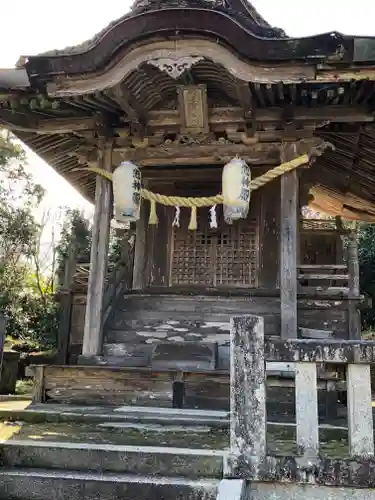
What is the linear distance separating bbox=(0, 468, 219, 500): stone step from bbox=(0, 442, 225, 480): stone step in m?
0.12

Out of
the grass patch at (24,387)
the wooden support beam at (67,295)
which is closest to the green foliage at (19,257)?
the grass patch at (24,387)

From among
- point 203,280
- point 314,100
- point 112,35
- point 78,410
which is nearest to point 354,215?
point 203,280

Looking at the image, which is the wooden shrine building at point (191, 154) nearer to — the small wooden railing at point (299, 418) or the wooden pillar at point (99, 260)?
the wooden pillar at point (99, 260)

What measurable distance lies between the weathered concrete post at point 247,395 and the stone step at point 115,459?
0.45m

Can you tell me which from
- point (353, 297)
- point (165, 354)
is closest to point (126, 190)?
point (165, 354)

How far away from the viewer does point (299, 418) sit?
3936mm

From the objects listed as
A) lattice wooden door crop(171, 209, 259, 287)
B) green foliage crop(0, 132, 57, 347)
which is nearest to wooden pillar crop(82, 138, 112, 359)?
lattice wooden door crop(171, 209, 259, 287)

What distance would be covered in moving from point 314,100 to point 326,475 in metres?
5.91

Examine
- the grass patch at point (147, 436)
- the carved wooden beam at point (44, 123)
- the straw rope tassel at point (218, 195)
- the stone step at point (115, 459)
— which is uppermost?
the carved wooden beam at point (44, 123)

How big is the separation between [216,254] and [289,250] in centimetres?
260

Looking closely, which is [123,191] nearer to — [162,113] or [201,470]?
[162,113]

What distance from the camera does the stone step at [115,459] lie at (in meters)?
4.30

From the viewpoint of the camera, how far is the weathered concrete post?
3.89m

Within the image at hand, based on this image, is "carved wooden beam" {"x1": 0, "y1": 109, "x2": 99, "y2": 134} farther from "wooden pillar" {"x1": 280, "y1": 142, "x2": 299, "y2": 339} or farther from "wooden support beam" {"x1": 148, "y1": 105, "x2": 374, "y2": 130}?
"wooden pillar" {"x1": 280, "y1": 142, "x2": 299, "y2": 339}
